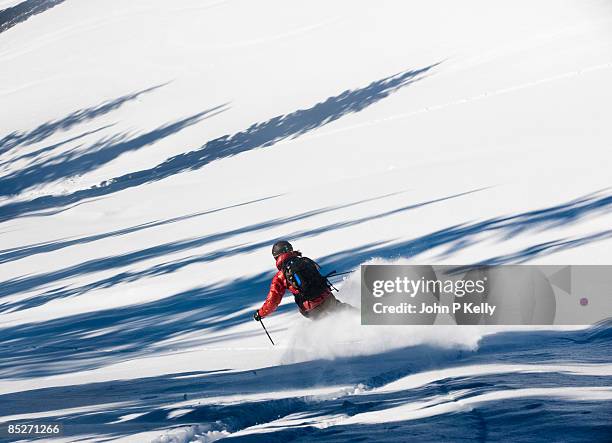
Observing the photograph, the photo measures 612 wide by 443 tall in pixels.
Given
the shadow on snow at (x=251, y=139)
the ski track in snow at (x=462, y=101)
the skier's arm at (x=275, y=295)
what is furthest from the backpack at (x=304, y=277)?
the shadow on snow at (x=251, y=139)

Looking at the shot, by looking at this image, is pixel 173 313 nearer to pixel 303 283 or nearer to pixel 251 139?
pixel 303 283

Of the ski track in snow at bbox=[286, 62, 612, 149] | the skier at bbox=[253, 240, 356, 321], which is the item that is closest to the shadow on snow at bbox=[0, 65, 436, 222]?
the ski track in snow at bbox=[286, 62, 612, 149]

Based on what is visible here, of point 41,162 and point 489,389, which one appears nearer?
point 489,389

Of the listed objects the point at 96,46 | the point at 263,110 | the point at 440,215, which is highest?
the point at 96,46

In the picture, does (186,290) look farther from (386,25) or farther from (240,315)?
(386,25)

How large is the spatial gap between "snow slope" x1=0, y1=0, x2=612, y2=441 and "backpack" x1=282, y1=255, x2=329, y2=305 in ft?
1.59

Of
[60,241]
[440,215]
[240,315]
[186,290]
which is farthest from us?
[60,241]

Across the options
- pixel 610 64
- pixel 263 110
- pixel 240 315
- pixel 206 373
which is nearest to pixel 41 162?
pixel 263 110

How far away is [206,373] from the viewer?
9.67m

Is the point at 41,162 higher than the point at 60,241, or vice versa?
the point at 41,162

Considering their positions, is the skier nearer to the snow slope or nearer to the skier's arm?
the skier's arm

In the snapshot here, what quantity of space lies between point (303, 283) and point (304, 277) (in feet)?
0.22

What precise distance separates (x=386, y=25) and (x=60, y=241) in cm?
2788

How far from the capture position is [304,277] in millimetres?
9664
